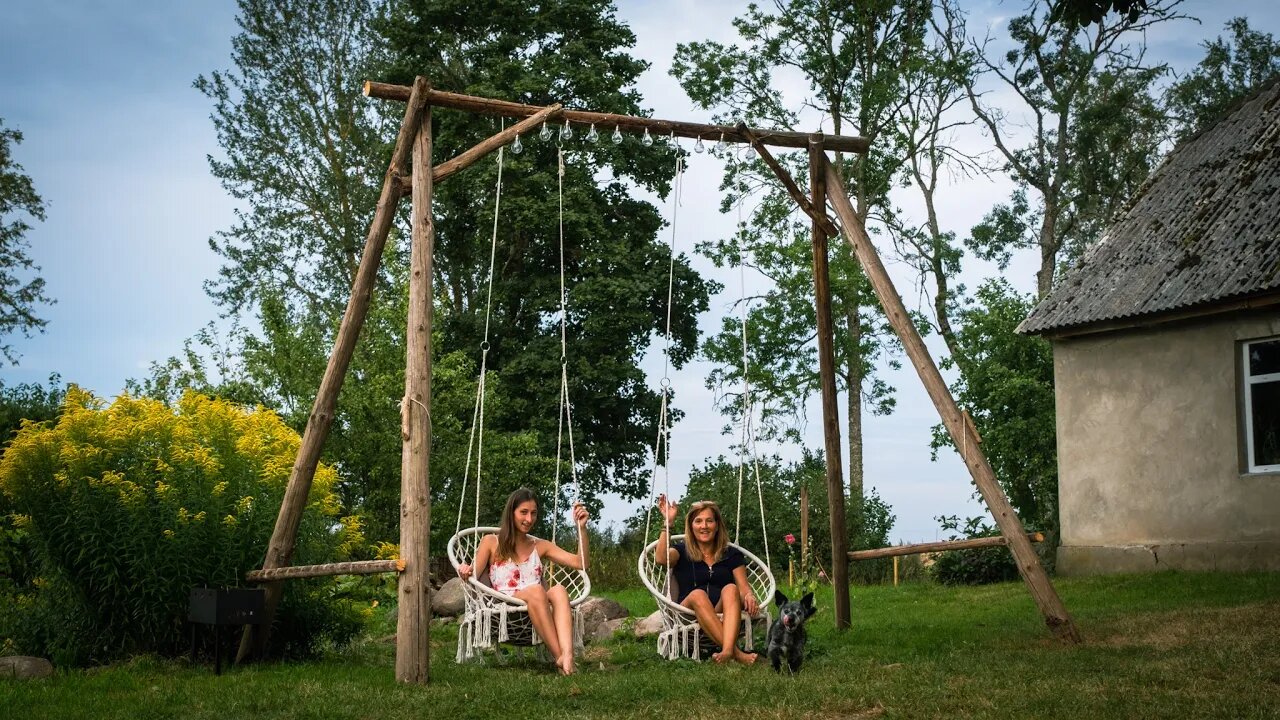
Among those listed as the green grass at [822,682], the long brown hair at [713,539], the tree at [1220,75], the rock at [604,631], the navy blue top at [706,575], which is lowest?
the rock at [604,631]

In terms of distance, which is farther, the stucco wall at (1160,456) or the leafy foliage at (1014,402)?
the leafy foliage at (1014,402)

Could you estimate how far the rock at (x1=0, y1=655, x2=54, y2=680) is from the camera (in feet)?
25.4

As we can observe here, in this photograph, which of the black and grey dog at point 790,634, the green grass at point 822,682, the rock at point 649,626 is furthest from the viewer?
the rock at point 649,626

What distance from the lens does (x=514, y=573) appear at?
324 inches

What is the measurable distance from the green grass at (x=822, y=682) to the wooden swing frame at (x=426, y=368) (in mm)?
440

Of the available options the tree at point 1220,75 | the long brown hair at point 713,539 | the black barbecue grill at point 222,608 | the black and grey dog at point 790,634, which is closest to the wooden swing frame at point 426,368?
the black barbecue grill at point 222,608

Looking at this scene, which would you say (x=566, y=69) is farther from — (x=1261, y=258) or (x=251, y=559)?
(x=251, y=559)

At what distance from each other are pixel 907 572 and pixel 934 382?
975 centimetres

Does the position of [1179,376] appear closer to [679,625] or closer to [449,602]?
[679,625]

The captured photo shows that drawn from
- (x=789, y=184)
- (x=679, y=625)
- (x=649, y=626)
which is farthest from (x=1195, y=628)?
(x=789, y=184)

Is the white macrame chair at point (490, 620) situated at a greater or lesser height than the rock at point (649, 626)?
greater

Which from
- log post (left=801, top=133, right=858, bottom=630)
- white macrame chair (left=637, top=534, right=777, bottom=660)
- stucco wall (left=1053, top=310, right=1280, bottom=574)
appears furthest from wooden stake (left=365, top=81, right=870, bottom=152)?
stucco wall (left=1053, top=310, right=1280, bottom=574)

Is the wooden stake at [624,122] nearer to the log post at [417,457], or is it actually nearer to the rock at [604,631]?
the log post at [417,457]

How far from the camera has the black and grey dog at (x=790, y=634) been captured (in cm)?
703
